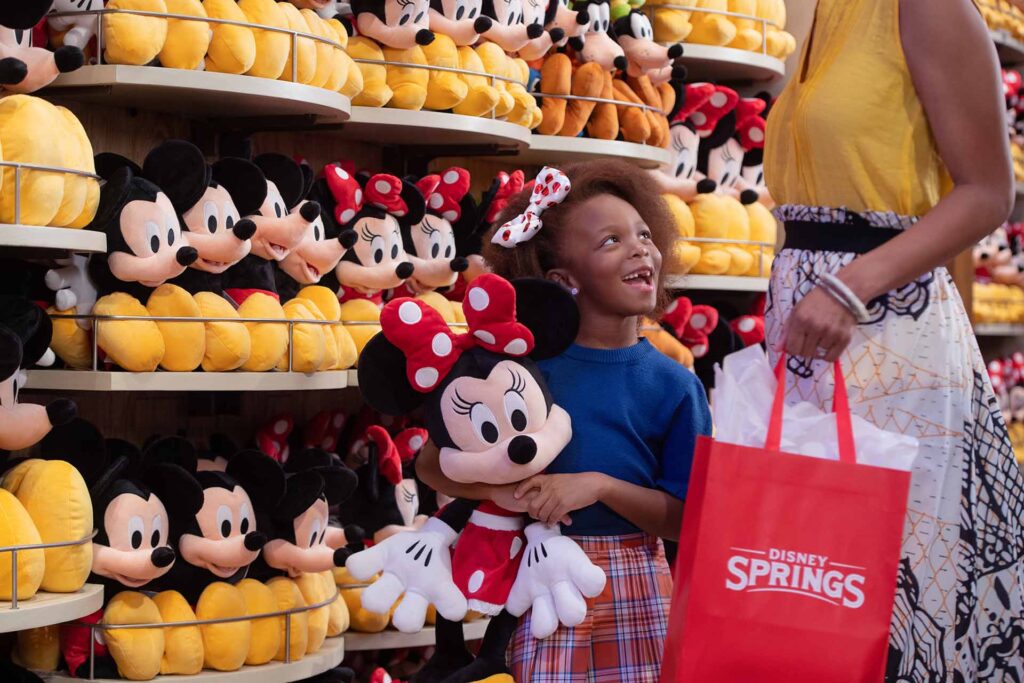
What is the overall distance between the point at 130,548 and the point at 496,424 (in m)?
0.82

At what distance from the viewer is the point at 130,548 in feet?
6.72

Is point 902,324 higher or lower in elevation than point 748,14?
lower

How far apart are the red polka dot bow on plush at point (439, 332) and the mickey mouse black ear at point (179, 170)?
738 millimetres

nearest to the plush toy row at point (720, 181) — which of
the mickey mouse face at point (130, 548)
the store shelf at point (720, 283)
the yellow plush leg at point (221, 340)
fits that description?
the store shelf at point (720, 283)

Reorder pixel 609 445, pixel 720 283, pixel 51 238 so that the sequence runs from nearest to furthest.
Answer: pixel 609 445 < pixel 51 238 < pixel 720 283

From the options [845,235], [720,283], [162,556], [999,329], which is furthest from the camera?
[999,329]

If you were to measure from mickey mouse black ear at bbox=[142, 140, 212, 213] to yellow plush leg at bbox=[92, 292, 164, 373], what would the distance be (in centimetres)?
18

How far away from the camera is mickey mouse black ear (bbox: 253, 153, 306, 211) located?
7.62ft

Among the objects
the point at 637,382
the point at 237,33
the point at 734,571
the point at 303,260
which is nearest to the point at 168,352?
the point at 303,260

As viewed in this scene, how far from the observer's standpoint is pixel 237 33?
84.0 inches

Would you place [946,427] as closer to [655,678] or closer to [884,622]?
[884,622]

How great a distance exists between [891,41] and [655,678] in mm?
709

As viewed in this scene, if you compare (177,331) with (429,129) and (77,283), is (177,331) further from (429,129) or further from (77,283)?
(429,129)

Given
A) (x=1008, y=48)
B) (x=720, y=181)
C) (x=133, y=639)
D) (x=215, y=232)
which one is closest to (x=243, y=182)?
(x=215, y=232)
